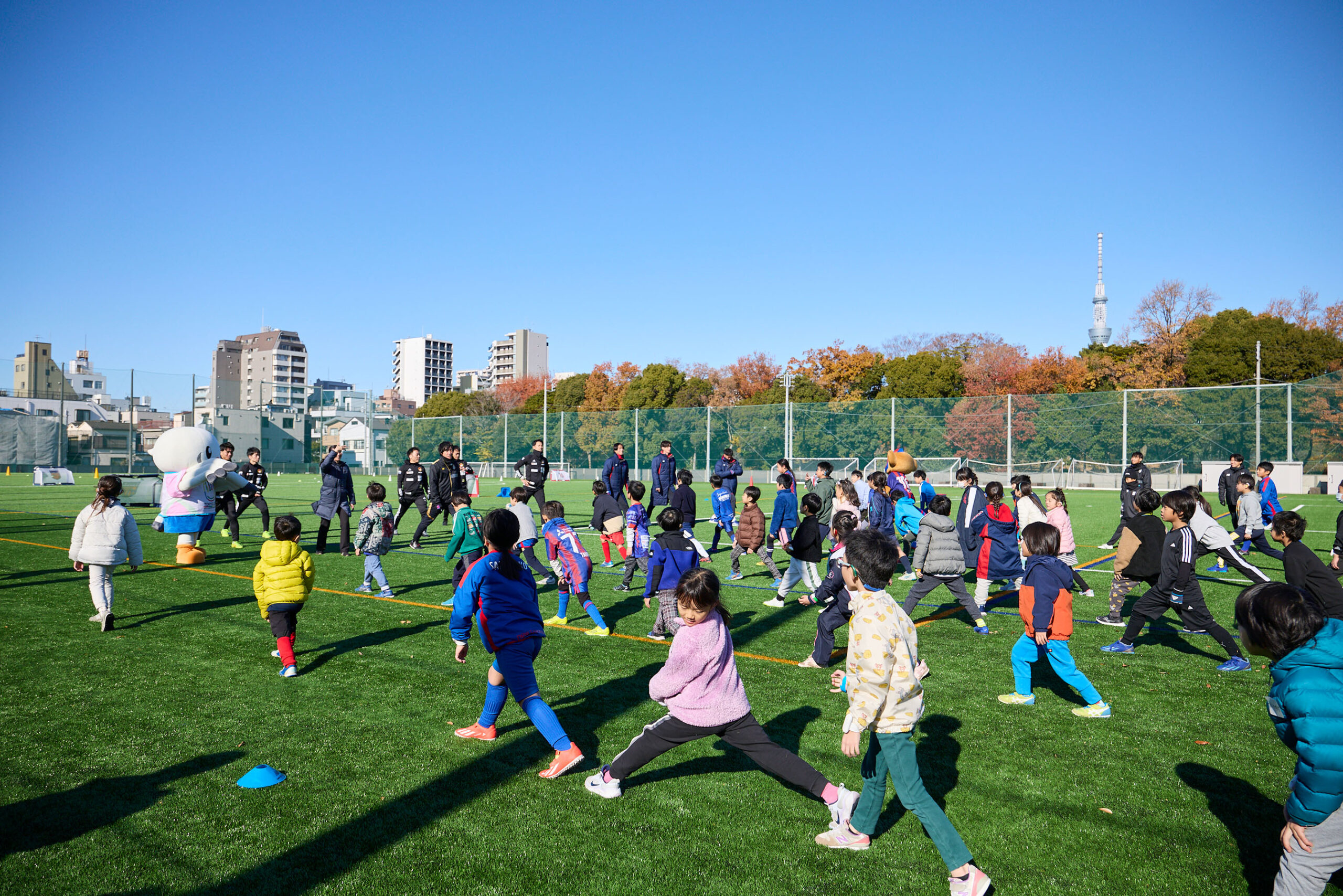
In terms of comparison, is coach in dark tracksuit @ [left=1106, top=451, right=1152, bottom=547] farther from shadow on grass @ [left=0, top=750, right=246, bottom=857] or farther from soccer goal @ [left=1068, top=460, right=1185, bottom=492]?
soccer goal @ [left=1068, top=460, right=1185, bottom=492]

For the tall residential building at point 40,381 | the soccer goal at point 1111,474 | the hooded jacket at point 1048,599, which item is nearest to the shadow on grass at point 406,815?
the hooded jacket at point 1048,599

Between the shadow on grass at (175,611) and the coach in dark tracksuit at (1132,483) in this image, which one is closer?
the shadow on grass at (175,611)

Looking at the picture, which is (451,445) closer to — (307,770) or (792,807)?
(307,770)

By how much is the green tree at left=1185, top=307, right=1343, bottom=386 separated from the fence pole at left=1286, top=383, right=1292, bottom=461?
16.2 meters

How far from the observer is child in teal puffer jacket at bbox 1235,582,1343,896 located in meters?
2.85

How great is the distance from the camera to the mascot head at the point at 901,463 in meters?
12.6

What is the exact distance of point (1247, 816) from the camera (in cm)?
423

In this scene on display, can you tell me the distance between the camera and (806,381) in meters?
59.4

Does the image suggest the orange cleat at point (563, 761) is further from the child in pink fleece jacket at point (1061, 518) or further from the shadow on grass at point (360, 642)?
the child in pink fleece jacket at point (1061, 518)

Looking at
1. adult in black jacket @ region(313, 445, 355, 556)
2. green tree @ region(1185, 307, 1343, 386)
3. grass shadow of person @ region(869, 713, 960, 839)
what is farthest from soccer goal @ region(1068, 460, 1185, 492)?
grass shadow of person @ region(869, 713, 960, 839)

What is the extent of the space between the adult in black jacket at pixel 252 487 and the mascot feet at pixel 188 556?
2117 millimetres

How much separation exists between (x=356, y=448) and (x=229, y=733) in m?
79.9

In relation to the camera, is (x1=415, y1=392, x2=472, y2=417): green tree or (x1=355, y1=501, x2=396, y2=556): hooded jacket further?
(x1=415, y1=392, x2=472, y2=417): green tree

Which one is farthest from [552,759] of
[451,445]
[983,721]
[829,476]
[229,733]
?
[451,445]
